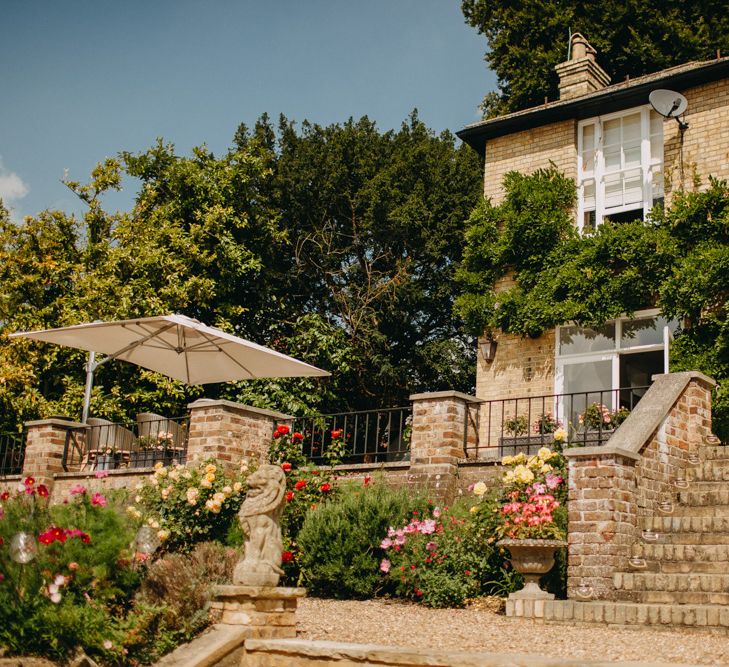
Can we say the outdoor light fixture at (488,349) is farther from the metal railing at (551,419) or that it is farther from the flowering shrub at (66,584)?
the flowering shrub at (66,584)

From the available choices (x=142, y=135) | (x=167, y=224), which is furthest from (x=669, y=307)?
(x=142, y=135)

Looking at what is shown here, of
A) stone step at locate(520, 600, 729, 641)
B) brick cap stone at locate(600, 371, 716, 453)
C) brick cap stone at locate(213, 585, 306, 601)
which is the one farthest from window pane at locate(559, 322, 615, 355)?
brick cap stone at locate(213, 585, 306, 601)

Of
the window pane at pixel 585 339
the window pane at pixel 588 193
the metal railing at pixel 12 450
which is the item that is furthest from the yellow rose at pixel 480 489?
the metal railing at pixel 12 450

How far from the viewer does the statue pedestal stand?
22.4 ft

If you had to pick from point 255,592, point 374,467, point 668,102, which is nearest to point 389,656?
point 255,592

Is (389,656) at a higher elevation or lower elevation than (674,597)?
lower

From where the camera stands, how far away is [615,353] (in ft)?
49.7

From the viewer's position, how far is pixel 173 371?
43.1 ft

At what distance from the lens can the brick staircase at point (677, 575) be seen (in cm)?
749

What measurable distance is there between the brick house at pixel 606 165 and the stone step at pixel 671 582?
19.2 ft

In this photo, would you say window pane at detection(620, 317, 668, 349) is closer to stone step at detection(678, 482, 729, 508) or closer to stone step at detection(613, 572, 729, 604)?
stone step at detection(678, 482, 729, 508)

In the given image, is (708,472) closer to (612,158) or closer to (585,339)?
(585,339)

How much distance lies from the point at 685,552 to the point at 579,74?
1128cm

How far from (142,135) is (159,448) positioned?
972 cm
